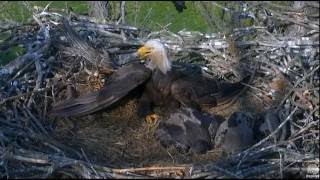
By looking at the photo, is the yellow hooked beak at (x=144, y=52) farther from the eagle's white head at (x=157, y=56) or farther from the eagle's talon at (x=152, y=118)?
the eagle's talon at (x=152, y=118)

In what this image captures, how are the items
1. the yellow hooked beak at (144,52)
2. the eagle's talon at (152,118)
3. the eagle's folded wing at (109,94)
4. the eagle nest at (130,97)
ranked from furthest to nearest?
1. the yellow hooked beak at (144,52)
2. the eagle's talon at (152,118)
3. the eagle's folded wing at (109,94)
4. the eagle nest at (130,97)

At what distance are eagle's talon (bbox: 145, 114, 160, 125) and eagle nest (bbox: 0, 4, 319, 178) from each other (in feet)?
0.16

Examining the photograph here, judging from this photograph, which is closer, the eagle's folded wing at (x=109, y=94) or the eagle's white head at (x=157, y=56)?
the eagle's folded wing at (x=109, y=94)

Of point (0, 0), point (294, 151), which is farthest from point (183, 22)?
point (294, 151)

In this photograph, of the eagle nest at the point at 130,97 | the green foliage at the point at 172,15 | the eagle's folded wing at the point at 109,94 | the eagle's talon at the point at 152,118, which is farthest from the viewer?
the green foliage at the point at 172,15

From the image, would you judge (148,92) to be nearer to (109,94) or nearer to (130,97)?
(130,97)

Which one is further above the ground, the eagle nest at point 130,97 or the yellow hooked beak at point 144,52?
the yellow hooked beak at point 144,52

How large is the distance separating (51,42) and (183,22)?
4.77m

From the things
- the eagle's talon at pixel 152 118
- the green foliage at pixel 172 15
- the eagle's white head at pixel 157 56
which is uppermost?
the eagle's white head at pixel 157 56

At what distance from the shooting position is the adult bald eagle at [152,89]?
6.72 meters

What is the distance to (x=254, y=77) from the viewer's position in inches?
284

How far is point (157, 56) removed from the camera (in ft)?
22.4

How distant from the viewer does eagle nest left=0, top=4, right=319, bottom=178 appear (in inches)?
221

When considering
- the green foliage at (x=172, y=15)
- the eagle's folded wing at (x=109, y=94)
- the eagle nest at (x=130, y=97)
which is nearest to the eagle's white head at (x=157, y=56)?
the eagle's folded wing at (x=109, y=94)
